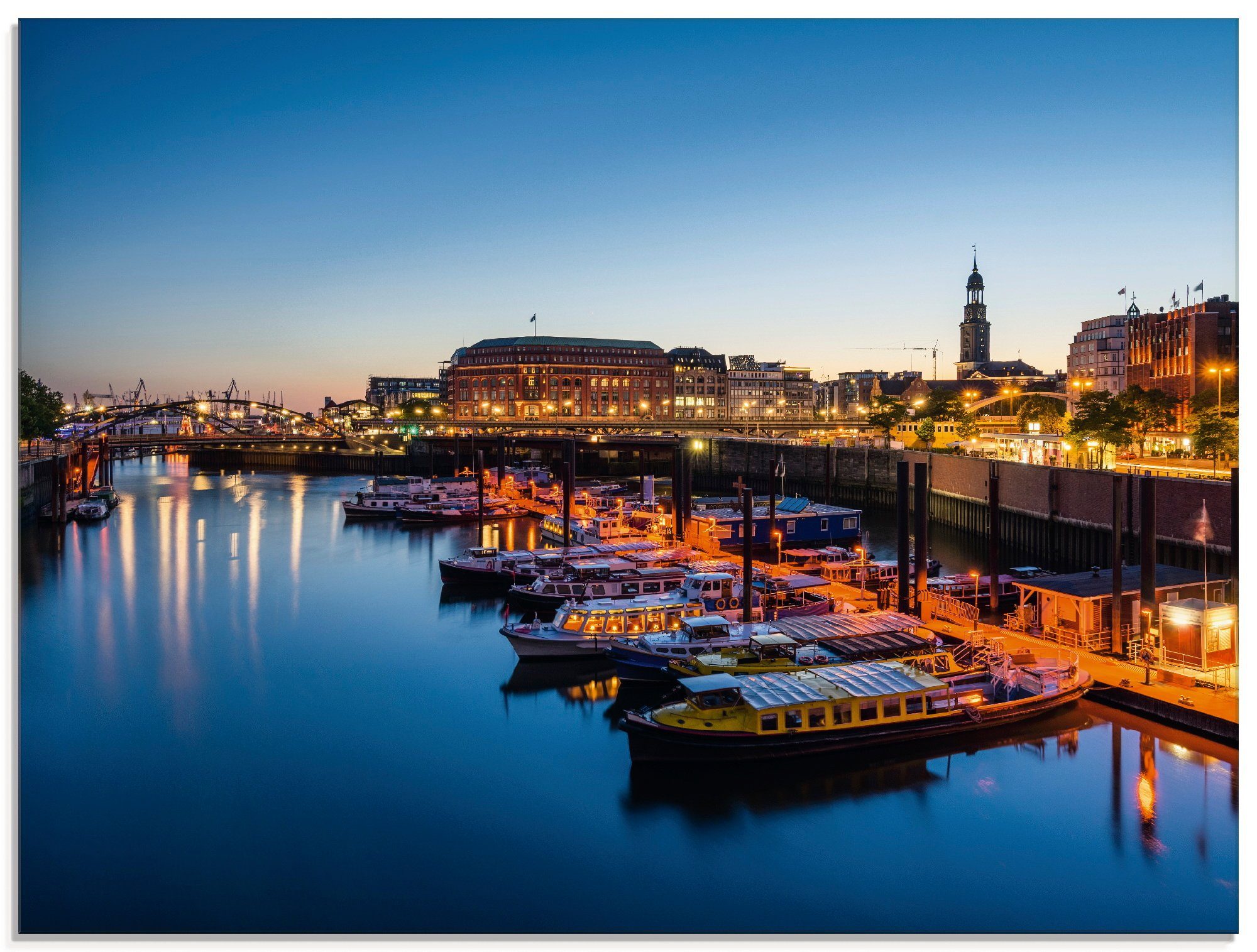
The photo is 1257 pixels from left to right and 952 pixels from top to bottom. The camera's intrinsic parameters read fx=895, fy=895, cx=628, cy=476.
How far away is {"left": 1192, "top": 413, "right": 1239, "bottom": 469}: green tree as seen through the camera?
152 feet

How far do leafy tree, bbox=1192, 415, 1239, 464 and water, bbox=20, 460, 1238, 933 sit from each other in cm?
3490

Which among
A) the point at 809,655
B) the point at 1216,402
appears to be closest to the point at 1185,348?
the point at 1216,402

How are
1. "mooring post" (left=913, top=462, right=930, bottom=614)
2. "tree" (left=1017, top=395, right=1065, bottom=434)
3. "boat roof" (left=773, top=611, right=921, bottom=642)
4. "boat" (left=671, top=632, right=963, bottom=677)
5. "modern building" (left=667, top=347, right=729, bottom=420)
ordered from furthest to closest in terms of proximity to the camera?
"modern building" (left=667, top=347, right=729, bottom=420) < "tree" (left=1017, top=395, right=1065, bottom=434) < "mooring post" (left=913, top=462, right=930, bottom=614) < "boat roof" (left=773, top=611, right=921, bottom=642) < "boat" (left=671, top=632, right=963, bottom=677)

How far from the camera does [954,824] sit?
48.9ft

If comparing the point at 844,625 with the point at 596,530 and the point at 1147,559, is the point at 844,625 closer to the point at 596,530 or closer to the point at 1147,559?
the point at 1147,559

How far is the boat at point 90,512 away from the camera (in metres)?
56.6

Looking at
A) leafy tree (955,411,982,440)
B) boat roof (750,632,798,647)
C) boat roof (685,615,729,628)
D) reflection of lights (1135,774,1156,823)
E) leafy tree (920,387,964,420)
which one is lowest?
reflection of lights (1135,774,1156,823)

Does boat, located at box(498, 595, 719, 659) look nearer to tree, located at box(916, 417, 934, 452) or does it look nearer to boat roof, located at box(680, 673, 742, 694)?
boat roof, located at box(680, 673, 742, 694)

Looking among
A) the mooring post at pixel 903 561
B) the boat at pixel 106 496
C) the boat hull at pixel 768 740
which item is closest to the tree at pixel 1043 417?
the mooring post at pixel 903 561

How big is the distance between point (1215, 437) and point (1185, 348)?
3967 cm

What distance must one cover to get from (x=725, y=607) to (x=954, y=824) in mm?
12466

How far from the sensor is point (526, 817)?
15445 mm

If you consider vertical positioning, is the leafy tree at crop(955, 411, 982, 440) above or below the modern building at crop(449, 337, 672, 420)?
below

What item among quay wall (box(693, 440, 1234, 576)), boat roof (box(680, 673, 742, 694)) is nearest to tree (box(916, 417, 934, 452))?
quay wall (box(693, 440, 1234, 576))
